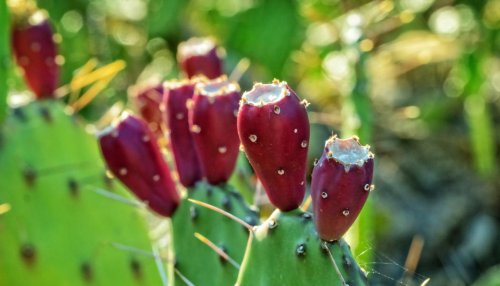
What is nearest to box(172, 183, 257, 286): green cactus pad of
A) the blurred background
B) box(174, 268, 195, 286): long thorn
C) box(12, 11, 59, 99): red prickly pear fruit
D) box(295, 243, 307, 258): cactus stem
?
box(174, 268, 195, 286): long thorn

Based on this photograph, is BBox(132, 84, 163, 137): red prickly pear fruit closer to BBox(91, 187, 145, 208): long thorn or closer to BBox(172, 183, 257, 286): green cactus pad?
BBox(91, 187, 145, 208): long thorn

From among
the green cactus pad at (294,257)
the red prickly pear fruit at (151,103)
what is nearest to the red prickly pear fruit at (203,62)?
the red prickly pear fruit at (151,103)

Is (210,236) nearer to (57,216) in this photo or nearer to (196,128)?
(196,128)

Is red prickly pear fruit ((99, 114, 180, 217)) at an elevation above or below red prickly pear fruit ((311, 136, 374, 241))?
below

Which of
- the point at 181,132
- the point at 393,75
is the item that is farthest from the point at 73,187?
the point at 393,75

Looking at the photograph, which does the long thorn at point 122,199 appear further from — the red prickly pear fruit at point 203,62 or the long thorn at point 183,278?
the red prickly pear fruit at point 203,62

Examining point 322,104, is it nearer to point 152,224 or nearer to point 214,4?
point 214,4

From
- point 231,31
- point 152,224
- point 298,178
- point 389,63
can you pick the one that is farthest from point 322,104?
point 298,178
